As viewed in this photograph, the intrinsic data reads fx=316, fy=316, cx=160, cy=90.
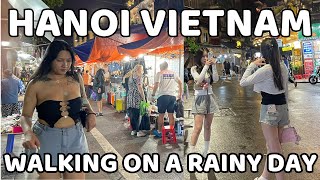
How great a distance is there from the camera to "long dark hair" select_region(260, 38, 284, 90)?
2.21 meters

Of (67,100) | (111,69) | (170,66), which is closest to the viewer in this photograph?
(67,100)

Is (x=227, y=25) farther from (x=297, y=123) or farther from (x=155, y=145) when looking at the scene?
(x=297, y=123)

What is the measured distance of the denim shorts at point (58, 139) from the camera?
5.74 ft

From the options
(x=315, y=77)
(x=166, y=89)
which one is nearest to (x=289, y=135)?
(x=166, y=89)

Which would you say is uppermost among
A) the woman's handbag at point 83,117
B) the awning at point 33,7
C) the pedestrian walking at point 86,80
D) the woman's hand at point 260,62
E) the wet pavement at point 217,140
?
the awning at point 33,7

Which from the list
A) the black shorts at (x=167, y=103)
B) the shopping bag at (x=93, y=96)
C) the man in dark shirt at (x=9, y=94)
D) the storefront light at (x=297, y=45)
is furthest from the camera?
the storefront light at (x=297, y=45)

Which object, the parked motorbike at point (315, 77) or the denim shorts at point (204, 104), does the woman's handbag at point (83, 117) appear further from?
the parked motorbike at point (315, 77)

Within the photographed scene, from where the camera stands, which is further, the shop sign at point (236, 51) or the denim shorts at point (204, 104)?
the shop sign at point (236, 51)

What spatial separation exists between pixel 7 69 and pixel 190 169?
60.7 inches

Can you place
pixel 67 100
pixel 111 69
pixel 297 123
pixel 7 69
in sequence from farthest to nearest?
pixel 297 123, pixel 111 69, pixel 7 69, pixel 67 100

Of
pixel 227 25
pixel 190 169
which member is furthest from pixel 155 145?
pixel 227 25

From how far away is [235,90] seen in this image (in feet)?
27.3

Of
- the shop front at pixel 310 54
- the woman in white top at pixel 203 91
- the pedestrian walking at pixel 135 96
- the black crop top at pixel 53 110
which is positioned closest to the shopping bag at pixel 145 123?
the pedestrian walking at pixel 135 96

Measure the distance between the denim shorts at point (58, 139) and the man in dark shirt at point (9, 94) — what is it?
58 cm
